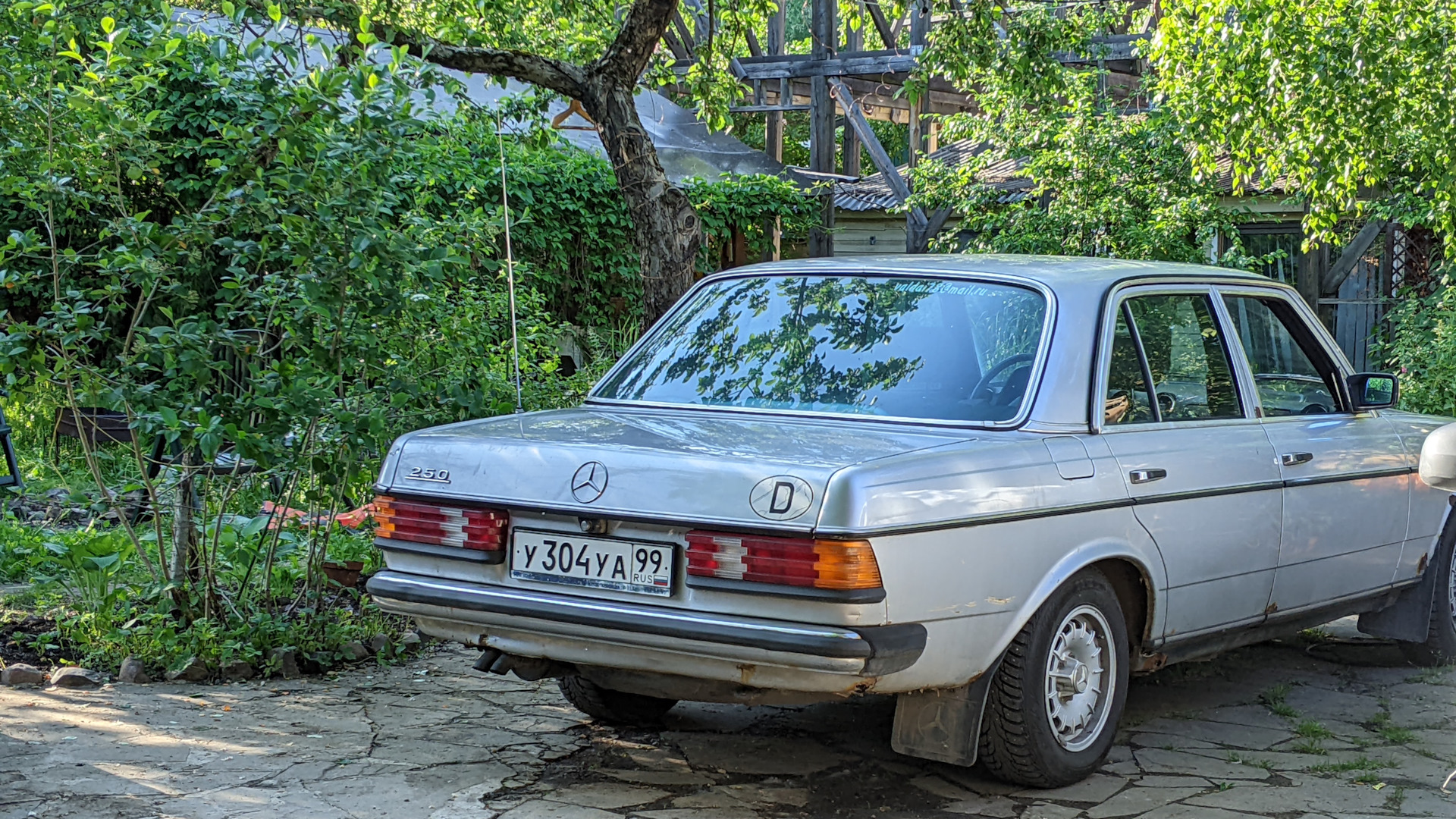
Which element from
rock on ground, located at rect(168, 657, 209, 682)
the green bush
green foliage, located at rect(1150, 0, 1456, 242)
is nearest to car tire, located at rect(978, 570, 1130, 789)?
the green bush

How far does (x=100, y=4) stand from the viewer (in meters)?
7.09

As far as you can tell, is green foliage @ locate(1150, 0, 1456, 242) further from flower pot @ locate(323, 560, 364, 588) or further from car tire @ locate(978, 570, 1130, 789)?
flower pot @ locate(323, 560, 364, 588)

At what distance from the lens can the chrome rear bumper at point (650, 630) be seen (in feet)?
11.7

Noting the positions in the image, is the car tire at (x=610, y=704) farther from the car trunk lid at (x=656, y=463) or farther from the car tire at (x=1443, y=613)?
the car tire at (x=1443, y=613)

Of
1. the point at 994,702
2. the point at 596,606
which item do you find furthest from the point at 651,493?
the point at 994,702

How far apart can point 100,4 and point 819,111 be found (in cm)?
1424

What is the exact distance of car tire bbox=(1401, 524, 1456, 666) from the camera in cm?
601

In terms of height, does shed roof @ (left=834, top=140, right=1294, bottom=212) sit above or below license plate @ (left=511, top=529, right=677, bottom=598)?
above

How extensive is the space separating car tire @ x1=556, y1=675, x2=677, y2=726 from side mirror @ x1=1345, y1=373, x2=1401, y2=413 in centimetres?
285

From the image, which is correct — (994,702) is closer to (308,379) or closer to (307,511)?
(308,379)

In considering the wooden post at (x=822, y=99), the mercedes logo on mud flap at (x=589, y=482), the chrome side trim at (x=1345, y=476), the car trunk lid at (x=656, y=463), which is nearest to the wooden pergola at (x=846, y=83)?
the wooden post at (x=822, y=99)

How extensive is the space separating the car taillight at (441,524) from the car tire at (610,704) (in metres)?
0.90

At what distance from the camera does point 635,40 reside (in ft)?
26.3

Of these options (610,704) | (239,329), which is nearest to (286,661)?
(239,329)
